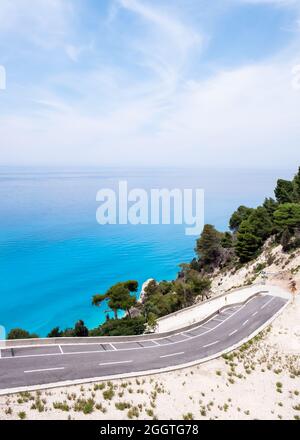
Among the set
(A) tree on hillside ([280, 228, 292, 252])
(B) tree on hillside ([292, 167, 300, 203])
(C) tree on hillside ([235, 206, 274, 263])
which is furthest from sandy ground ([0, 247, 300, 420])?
(B) tree on hillside ([292, 167, 300, 203])

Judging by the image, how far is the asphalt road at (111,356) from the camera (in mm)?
14789

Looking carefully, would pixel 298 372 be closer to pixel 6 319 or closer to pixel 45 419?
pixel 45 419

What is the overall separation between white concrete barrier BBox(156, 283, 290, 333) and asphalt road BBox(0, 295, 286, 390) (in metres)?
4.15

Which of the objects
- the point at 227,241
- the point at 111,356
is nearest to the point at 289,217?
the point at 227,241

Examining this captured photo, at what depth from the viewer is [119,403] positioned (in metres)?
12.8

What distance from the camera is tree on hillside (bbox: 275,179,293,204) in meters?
67.1

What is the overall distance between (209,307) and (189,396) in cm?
2328

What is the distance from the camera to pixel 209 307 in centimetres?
3681

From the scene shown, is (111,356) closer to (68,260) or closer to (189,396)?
(189,396)

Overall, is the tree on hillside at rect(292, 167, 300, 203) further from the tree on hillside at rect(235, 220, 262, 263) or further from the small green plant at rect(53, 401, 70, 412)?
the small green plant at rect(53, 401, 70, 412)

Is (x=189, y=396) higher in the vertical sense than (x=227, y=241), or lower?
lower

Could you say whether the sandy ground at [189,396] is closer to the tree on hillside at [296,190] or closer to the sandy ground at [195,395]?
the sandy ground at [195,395]
